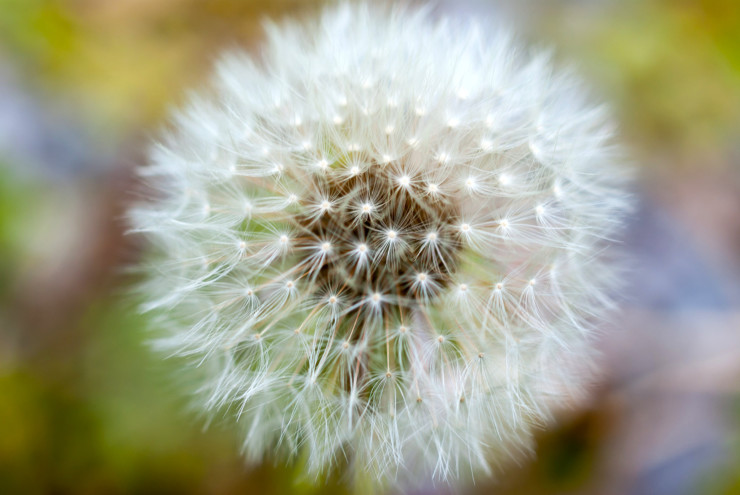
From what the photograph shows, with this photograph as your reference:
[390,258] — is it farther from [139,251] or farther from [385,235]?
[139,251]

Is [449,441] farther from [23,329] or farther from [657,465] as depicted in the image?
[23,329]

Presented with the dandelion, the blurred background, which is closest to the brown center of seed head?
the dandelion

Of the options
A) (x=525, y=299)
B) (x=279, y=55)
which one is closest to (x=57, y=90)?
(x=279, y=55)

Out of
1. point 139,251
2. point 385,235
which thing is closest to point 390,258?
point 385,235

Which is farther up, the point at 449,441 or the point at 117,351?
the point at 117,351

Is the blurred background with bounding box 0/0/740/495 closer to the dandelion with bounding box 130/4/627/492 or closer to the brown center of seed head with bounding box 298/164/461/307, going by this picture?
the dandelion with bounding box 130/4/627/492

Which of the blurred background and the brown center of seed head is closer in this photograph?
the brown center of seed head
